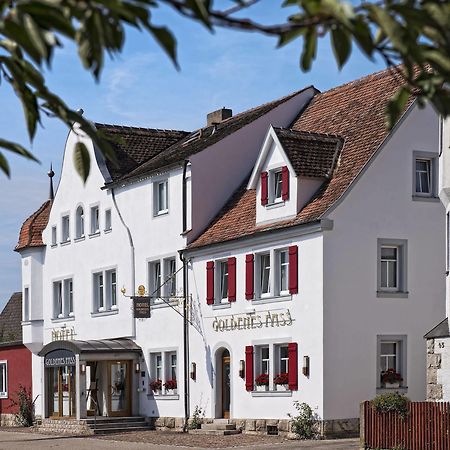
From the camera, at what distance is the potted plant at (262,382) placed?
31594 millimetres

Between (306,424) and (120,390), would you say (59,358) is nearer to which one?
(120,390)

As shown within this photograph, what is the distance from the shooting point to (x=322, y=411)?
29094 millimetres

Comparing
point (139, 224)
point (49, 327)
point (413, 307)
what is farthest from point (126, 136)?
point (413, 307)

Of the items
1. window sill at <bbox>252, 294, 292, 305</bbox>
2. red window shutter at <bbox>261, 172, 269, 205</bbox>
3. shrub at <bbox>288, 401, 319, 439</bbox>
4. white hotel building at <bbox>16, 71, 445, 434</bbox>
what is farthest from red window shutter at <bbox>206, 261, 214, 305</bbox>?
shrub at <bbox>288, 401, 319, 439</bbox>

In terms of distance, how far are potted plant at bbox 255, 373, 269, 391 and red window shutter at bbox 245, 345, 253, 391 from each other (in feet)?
0.95

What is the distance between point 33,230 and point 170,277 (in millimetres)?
11045

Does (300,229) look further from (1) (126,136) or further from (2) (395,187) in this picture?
(1) (126,136)

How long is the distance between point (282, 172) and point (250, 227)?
2104 millimetres

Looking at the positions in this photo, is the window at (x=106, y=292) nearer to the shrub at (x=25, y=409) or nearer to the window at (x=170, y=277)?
the window at (x=170, y=277)

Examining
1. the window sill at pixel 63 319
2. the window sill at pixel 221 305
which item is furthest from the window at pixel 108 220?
the window sill at pixel 221 305

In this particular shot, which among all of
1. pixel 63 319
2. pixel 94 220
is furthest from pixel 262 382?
pixel 63 319

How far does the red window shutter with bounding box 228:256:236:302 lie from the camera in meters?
33.3

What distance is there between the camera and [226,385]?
112 feet

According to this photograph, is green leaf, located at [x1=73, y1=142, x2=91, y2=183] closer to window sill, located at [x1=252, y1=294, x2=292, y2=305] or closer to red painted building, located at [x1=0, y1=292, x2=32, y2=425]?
window sill, located at [x1=252, y1=294, x2=292, y2=305]
